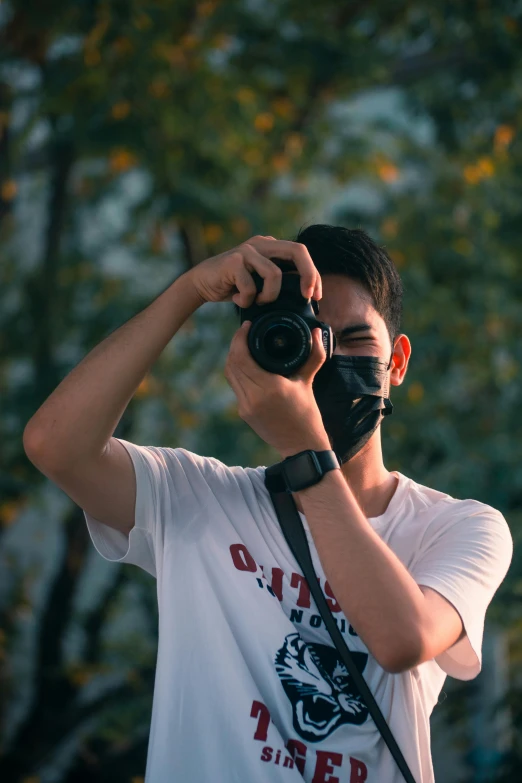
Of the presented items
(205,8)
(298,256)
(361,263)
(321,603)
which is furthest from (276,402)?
(205,8)

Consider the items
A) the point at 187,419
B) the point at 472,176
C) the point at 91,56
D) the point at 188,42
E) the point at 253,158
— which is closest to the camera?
the point at 91,56

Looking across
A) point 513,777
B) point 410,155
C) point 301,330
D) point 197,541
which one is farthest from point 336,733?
point 410,155

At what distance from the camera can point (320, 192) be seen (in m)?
6.42

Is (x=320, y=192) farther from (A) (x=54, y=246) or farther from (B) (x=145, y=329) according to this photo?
(B) (x=145, y=329)

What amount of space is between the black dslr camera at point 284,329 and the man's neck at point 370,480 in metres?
0.31

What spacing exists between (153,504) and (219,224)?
3106 mm

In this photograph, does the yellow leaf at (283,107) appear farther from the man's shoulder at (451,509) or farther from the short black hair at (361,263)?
the man's shoulder at (451,509)

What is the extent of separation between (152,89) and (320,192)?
214cm

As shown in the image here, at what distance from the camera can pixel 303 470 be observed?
1586 mm

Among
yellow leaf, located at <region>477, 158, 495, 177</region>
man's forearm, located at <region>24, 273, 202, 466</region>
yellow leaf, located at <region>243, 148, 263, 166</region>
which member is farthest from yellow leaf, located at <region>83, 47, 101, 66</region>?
man's forearm, located at <region>24, 273, 202, 466</region>

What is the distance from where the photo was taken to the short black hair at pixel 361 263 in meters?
1.96

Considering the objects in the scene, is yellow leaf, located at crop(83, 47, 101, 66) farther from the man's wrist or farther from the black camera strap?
the man's wrist

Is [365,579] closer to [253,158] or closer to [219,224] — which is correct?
[219,224]

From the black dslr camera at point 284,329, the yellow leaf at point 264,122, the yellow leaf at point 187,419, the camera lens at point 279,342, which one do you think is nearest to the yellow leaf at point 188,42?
the yellow leaf at point 264,122
